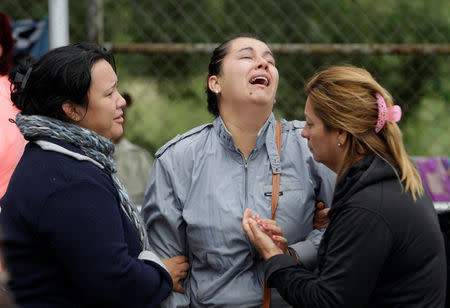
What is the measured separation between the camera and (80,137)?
1.88 m

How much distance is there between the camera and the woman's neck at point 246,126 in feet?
7.96

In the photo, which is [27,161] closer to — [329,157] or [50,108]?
[50,108]

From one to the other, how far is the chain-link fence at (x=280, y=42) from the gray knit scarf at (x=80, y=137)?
3.66 m

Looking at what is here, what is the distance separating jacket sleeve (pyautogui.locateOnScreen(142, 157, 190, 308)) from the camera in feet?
7.58

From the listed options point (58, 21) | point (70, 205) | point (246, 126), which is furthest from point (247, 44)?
point (58, 21)

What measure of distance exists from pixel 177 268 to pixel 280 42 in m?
Result: 3.74

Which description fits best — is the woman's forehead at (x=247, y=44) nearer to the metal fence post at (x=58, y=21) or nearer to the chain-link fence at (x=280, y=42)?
the metal fence post at (x=58, y=21)

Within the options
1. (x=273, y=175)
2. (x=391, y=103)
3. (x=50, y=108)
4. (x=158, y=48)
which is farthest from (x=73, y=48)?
(x=158, y=48)

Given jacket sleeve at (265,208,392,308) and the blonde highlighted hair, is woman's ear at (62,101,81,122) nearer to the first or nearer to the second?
the blonde highlighted hair

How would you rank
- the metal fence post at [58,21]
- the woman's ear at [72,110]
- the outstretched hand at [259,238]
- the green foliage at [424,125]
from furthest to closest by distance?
the green foliage at [424,125]
the metal fence post at [58,21]
the outstretched hand at [259,238]
the woman's ear at [72,110]

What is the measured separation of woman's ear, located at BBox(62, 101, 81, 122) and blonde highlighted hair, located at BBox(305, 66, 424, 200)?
0.85 metres

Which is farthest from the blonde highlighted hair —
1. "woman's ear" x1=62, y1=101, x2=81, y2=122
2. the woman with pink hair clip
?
"woman's ear" x1=62, y1=101, x2=81, y2=122

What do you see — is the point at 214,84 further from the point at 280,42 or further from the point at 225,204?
the point at 280,42

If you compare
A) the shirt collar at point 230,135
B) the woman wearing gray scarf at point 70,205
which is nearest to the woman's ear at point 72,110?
the woman wearing gray scarf at point 70,205
